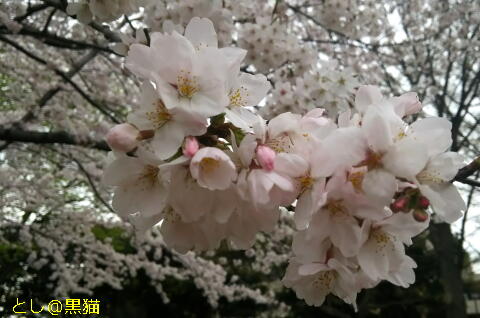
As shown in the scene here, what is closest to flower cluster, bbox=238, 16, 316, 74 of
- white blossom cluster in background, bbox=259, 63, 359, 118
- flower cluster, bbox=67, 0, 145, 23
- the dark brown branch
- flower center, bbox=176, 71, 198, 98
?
white blossom cluster in background, bbox=259, 63, 359, 118

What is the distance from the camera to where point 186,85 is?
2.93ft

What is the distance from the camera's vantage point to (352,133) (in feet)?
2.76

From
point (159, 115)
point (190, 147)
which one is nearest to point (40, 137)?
point (159, 115)

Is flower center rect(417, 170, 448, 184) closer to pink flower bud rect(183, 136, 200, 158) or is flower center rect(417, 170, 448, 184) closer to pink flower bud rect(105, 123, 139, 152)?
pink flower bud rect(183, 136, 200, 158)

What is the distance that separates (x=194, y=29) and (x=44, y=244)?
403 cm

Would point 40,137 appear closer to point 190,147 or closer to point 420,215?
point 190,147

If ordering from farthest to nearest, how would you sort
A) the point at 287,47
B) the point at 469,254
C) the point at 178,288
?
the point at 469,254
the point at 178,288
the point at 287,47

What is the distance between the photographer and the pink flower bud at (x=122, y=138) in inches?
34.0

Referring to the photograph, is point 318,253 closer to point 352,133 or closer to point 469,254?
point 352,133

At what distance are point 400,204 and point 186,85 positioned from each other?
47 centimetres

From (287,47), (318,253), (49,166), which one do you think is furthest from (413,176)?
(49,166)

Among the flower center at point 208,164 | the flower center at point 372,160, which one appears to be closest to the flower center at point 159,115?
the flower center at point 208,164

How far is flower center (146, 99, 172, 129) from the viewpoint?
0.90 metres

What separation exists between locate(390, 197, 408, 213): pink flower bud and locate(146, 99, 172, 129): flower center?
47cm
